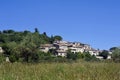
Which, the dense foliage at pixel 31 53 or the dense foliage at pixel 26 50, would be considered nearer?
the dense foliage at pixel 31 53

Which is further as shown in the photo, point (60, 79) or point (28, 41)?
point (28, 41)

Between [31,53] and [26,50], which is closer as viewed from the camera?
[31,53]

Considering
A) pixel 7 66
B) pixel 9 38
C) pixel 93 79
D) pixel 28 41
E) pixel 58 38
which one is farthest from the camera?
pixel 58 38

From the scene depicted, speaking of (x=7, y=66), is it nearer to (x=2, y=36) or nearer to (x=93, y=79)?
(x=93, y=79)

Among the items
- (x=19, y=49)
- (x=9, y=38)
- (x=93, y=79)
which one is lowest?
(x=93, y=79)

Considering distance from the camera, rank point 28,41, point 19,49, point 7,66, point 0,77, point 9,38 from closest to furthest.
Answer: point 0,77, point 7,66, point 19,49, point 28,41, point 9,38

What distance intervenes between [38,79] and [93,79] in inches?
30.6

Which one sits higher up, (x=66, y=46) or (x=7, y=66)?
(x=66, y=46)

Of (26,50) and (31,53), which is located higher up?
(26,50)

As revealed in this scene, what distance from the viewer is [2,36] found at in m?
95.5

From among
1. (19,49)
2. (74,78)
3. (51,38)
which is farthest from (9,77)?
(51,38)

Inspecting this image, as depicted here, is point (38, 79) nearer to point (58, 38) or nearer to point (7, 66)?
point (7, 66)

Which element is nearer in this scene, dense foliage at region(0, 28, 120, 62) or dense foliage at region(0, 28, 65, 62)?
dense foliage at region(0, 28, 120, 62)

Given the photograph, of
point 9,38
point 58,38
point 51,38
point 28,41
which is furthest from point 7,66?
point 58,38
